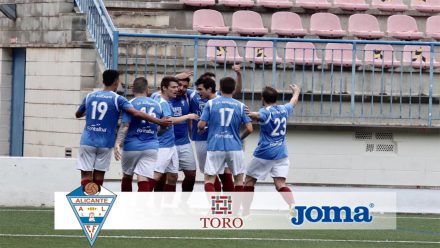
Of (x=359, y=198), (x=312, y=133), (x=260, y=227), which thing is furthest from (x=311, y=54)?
(x=260, y=227)

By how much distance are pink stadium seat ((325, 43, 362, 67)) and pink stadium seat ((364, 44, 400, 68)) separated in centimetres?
27

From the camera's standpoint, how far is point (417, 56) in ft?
69.9

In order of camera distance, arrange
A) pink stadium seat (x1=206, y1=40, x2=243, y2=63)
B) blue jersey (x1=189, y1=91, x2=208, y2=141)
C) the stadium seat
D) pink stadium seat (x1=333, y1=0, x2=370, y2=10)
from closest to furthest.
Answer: blue jersey (x1=189, y1=91, x2=208, y2=141), pink stadium seat (x1=206, y1=40, x2=243, y2=63), the stadium seat, pink stadium seat (x1=333, y1=0, x2=370, y2=10)

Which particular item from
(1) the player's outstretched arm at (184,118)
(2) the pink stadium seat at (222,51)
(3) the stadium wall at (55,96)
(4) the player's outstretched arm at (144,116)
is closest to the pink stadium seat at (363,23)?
(2) the pink stadium seat at (222,51)

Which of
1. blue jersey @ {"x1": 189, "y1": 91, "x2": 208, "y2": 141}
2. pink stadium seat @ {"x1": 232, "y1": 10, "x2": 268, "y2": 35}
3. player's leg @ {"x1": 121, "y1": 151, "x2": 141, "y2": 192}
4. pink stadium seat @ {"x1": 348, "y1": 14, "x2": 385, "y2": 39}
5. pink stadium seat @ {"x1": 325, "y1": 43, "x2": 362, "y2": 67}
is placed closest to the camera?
player's leg @ {"x1": 121, "y1": 151, "x2": 141, "y2": 192}

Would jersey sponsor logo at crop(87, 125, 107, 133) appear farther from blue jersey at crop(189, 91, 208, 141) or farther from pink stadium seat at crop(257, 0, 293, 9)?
pink stadium seat at crop(257, 0, 293, 9)

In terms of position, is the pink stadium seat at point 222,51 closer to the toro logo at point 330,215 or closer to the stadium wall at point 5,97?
the stadium wall at point 5,97

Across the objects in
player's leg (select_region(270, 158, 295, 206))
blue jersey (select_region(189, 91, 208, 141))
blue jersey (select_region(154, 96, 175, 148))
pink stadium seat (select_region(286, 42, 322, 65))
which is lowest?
player's leg (select_region(270, 158, 295, 206))

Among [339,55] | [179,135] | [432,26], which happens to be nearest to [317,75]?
[339,55]

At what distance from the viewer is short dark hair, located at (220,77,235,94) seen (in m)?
15.7

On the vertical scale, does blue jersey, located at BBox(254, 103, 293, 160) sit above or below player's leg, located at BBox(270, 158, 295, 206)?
above

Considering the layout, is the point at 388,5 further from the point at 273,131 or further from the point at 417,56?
the point at 273,131

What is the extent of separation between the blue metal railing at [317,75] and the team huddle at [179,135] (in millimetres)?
3233

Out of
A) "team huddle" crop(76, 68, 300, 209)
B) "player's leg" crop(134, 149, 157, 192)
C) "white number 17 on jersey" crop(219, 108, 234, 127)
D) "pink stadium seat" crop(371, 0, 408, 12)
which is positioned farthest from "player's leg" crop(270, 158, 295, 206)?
"pink stadium seat" crop(371, 0, 408, 12)
